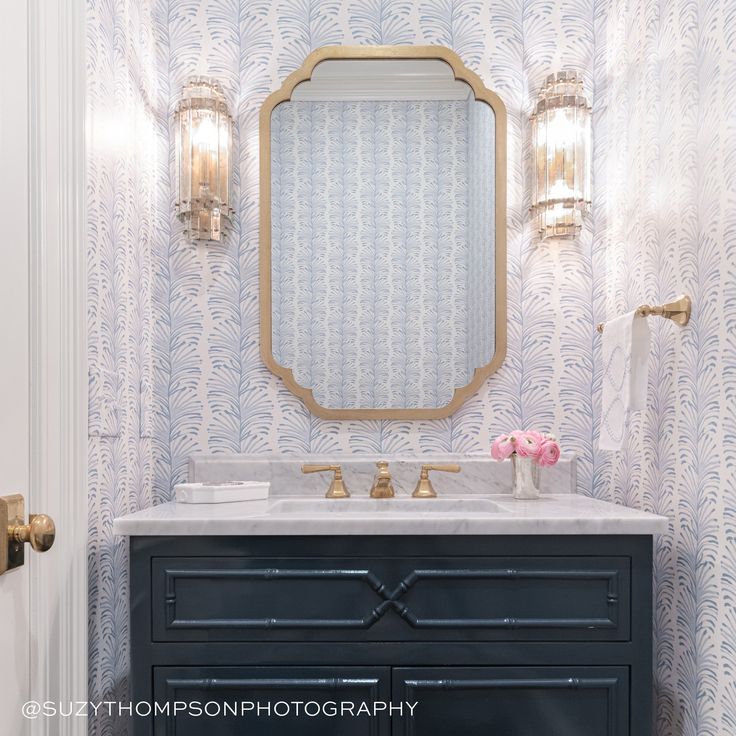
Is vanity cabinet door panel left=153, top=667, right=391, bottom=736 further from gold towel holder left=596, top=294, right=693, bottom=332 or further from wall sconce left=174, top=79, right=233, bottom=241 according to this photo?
wall sconce left=174, top=79, right=233, bottom=241

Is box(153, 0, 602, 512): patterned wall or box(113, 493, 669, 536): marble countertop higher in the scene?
box(153, 0, 602, 512): patterned wall

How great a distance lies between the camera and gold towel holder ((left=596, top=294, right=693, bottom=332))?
150 centimetres

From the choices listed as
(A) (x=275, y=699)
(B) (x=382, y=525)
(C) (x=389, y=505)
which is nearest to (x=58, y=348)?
(B) (x=382, y=525)

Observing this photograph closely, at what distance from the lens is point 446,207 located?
2037mm

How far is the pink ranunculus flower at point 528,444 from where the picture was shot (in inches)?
71.6

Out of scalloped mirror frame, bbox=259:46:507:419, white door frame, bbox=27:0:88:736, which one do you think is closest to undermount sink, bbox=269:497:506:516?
scalloped mirror frame, bbox=259:46:507:419

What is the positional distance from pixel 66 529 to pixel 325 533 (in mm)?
519

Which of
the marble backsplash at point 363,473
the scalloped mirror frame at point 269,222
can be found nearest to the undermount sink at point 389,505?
the marble backsplash at point 363,473

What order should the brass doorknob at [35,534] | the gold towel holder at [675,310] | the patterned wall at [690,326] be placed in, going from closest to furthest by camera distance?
the brass doorknob at [35,534], the patterned wall at [690,326], the gold towel holder at [675,310]

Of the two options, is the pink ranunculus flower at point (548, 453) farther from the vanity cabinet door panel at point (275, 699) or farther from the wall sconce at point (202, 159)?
the wall sconce at point (202, 159)

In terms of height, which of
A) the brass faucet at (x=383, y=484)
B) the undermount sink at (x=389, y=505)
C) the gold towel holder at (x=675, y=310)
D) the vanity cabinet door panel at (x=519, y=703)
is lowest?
the vanity cabinet door panel at (x=519, y=703)

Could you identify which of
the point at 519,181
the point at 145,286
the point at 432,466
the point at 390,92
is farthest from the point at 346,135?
the point at 432,466

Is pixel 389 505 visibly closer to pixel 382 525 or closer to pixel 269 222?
pixel 382 525

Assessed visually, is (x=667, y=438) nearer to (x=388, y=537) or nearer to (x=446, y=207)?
(x=388, y=537)
